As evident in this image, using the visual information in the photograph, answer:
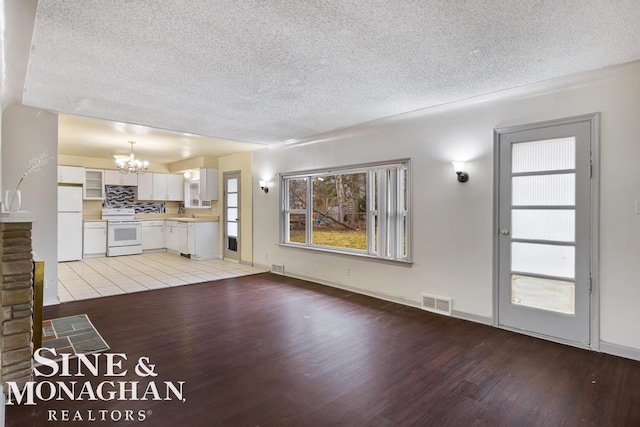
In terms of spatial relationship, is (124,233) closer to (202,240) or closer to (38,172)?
(202,240)

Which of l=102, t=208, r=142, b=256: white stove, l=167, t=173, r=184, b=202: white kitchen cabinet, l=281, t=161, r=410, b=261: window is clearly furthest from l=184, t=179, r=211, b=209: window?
l=281, t=161, r=410, b=261: window

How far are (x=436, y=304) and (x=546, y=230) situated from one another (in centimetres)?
145

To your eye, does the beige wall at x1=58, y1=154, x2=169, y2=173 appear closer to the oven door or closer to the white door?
Answer: the white door

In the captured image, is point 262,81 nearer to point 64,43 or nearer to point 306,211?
point 64,43

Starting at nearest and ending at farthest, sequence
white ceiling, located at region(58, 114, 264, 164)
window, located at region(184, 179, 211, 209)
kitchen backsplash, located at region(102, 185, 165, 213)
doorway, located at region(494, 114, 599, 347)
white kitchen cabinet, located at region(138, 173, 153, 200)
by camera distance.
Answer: doorway, located at region(494, 114, 599, 347) → white ceiling, located at region(58, 114, 264, 164) → kitchen backsplash, located at region(102, 185, 165, 213) → white kitchen cabinet, located at region(138, 173, 153, 200) → window, located at region(184, 179, 211, 209)

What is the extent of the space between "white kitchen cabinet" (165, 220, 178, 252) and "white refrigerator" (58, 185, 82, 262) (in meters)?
1.96

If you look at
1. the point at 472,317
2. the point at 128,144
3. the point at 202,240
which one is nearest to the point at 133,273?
the point at 202,240

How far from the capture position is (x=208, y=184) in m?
7.99

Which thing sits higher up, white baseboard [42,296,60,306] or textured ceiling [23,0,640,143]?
textured ceiling [23,0,640,143]

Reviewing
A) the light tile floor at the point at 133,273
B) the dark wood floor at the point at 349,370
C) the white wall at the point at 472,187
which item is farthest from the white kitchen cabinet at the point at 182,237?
the dark wood floor at the point at 349,370

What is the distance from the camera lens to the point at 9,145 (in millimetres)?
4047

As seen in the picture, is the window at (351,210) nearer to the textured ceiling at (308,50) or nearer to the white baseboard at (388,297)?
the white baseboard at (388,297)

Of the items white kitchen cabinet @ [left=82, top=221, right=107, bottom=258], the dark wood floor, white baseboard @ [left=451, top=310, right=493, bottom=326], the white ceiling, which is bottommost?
the dark wood floor

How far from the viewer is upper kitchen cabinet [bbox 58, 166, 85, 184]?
7551 millimetres
